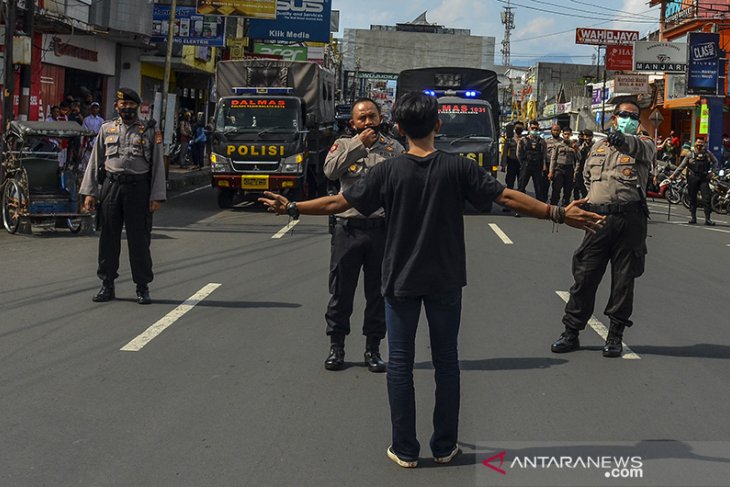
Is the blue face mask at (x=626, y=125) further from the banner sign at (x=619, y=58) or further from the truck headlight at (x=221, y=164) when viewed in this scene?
the banner sign at (x=619, y=58)

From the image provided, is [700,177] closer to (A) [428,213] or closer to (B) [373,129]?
(B) [373,129]

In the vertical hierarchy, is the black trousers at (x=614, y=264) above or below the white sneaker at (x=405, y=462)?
above

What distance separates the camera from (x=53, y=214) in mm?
13914

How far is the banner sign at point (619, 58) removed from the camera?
46.6 meters

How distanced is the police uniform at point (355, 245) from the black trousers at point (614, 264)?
1.70 meters

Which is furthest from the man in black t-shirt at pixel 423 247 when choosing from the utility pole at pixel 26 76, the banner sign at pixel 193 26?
the banner sign at pixel 193 26

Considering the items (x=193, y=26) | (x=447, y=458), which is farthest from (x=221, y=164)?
(x=447, y=458)

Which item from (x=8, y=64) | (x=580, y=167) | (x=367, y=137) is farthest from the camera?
(x=580, y=167)

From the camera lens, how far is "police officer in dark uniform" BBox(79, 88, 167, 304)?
29.1ft

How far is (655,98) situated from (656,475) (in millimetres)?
43811

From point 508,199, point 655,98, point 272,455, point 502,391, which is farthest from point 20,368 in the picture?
point 655,98

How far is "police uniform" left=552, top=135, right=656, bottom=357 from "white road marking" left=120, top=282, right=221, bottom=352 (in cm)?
318

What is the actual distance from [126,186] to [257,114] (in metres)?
10.8

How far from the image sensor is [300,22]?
3988 cm
